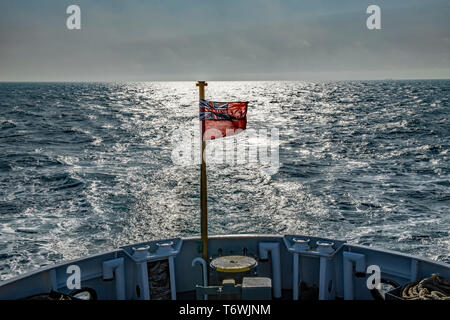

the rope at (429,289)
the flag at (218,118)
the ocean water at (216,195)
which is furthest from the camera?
the ocean water at (216,195)

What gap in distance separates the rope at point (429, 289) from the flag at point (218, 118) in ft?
16.6

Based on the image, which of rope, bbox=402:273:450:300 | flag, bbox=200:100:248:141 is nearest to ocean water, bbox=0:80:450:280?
flag, bbox=200:100:248:141

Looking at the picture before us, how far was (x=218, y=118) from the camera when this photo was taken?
1008cm

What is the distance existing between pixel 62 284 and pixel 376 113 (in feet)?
317

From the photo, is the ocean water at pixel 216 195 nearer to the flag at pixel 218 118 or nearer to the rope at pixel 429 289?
the flag at pixel 218 118

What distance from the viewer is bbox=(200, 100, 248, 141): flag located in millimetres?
9938

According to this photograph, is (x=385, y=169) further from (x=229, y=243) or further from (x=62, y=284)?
(x=62, y=284)

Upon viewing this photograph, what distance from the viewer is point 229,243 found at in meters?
11.2

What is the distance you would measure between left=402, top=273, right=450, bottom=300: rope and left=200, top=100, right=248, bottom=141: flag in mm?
5065


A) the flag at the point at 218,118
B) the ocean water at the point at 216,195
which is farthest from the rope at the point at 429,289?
the ocean water at the point at 216,195

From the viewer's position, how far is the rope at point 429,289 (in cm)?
766

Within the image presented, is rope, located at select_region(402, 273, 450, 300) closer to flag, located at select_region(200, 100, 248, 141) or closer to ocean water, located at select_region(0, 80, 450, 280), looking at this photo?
flag, located at select_region(200, 100, 248, 141)

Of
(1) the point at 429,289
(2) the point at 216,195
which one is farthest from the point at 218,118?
(2) the point at 216,195

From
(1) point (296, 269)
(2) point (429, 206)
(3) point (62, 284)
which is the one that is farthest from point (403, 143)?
(3) point (62, 284)
